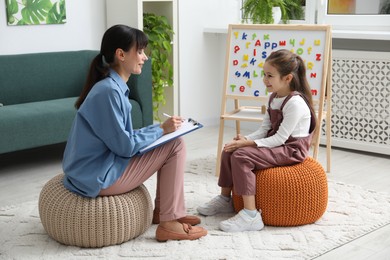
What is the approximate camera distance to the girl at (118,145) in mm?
2455

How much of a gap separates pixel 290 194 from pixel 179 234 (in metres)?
0.52

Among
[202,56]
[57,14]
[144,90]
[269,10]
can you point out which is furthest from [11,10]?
[269,10]

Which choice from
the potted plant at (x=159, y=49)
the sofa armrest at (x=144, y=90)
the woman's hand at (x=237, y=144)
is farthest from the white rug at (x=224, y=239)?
the potted plant at (x=159, y=49)

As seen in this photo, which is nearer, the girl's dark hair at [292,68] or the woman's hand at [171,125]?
the woman's hand at [171,125]

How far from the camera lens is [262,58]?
11.8 ft

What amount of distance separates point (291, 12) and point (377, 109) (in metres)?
1.26

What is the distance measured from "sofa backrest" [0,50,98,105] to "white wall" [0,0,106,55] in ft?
0.44

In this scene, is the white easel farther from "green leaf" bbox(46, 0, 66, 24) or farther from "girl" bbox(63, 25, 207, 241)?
"green leaf" bbox(46, 0, 66, 24)

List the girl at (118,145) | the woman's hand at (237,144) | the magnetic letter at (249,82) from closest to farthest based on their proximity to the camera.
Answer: the girl at (118,145) → the woman's hand at (237,144) → the magnetic letter at (249,82)

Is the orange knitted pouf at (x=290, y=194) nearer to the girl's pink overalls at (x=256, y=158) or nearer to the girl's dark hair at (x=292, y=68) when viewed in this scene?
the girl's pink overalls at (x=256, y=158)

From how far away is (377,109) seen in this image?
4160 mm

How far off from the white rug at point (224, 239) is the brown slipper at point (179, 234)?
0.08ft

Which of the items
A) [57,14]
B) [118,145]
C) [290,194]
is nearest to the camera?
[118,145]

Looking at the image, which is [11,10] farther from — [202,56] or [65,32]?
[202,56]
